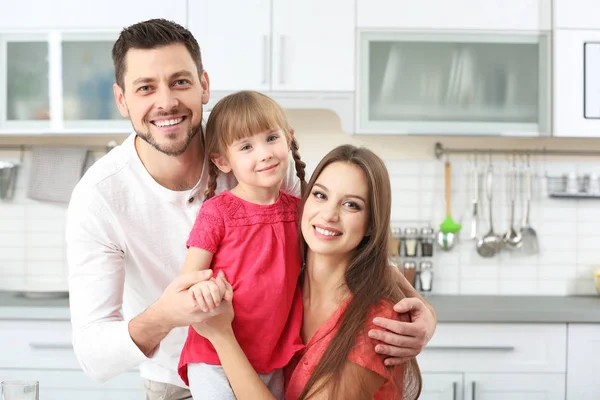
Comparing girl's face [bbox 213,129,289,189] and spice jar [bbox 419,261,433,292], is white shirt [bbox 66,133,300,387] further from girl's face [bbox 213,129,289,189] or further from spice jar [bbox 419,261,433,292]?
spice jar [bbox 419,261,433,292]

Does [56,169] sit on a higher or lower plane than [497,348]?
higher

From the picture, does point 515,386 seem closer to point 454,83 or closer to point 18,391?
point 454,83

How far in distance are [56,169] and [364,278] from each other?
2.39 m

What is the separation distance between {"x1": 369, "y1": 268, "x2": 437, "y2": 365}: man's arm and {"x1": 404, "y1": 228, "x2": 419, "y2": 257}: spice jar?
6.25 feet

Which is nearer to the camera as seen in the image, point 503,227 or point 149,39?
point 149,39

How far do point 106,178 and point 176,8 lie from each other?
1.65 m

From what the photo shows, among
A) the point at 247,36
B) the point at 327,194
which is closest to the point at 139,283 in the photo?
the point at 327,194

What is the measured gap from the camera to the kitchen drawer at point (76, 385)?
3201mm

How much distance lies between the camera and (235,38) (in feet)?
11.1

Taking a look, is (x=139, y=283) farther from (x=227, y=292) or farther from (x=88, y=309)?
(x=227, y=292)

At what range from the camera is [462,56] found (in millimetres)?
3473

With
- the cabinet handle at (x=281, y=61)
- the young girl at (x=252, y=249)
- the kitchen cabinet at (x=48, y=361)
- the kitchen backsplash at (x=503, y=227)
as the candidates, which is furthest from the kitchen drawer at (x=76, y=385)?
the young girl at (x=252, y=249)

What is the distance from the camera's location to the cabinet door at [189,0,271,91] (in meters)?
3.38

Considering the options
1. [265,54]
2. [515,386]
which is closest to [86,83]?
[265,54]
